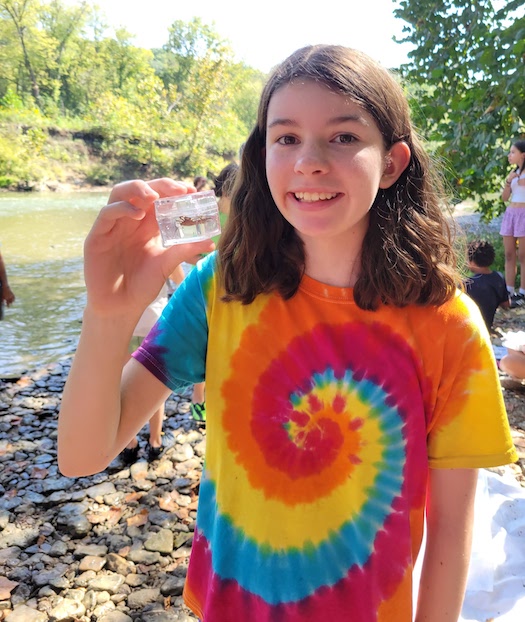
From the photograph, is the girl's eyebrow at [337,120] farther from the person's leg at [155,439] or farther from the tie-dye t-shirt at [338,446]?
the person's leg at [155,439]

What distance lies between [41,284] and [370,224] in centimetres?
773

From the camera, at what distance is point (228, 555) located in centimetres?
97

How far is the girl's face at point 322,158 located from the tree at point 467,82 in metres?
4.39

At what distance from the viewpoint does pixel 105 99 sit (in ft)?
109

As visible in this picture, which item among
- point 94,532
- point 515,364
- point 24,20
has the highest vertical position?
point 24,20

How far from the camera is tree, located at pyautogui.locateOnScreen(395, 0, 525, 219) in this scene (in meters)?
5.05

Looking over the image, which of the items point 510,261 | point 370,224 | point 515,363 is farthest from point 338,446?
point 510,261

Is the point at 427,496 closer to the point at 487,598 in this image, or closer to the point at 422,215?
the point at 422,215

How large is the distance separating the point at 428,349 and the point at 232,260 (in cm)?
46

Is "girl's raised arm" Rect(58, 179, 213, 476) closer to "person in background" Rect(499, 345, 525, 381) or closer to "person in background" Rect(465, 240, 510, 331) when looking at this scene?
"person in background" Rect(499, 345, 525, 381)

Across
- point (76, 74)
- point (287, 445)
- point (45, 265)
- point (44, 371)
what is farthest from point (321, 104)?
point (76, 74)

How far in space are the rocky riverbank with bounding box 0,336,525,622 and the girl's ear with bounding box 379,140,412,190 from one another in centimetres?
183

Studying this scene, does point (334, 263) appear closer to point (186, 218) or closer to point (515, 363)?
point (186, 218)

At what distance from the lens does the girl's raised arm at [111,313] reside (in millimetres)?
935
